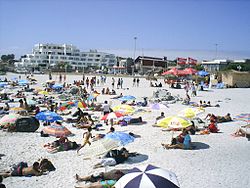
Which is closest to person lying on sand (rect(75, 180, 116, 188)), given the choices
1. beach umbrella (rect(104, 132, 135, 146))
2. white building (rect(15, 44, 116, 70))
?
beach umbrella (rect(104, 132, 135, 146))

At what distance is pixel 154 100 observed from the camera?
2212 centimetres

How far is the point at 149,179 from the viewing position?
4.73 meters

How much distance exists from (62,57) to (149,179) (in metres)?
101

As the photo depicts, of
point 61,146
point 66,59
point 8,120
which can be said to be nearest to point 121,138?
point 61,146

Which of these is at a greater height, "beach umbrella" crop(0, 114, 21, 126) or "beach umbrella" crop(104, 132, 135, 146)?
"beach umbrella" crop(104, 132, 135, 146)

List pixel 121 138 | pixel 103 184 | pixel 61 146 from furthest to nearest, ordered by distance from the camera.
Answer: pixel 61 146 → pixel 121 138 → pixel 103 184

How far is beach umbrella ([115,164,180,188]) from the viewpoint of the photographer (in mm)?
4641

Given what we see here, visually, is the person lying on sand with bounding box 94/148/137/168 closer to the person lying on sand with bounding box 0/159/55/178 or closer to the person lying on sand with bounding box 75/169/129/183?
the person lying on sand with bounding box 75/169/129/183

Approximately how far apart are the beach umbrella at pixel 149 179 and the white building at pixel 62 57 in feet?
311

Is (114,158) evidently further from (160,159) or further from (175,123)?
(175,123)

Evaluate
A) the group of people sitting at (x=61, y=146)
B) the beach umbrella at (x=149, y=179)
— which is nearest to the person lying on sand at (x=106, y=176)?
the beach umbrella at (x=149, y=179)

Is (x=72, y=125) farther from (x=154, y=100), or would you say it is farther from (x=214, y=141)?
(x=154, y=100)

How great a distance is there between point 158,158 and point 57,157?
335 centimetres

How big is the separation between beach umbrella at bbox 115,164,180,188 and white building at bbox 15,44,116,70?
311ft
